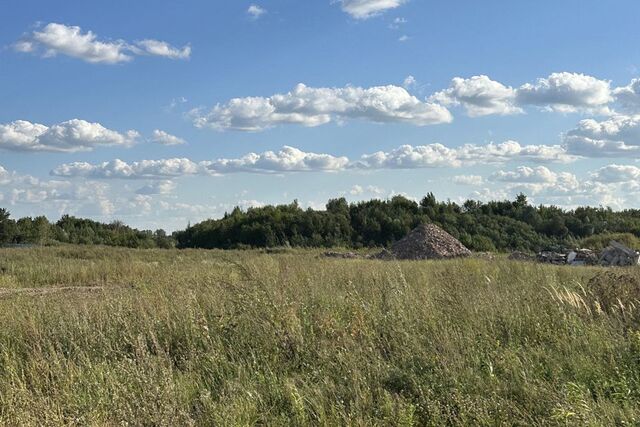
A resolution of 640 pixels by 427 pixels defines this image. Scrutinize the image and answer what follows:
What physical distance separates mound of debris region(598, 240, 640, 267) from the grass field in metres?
15.5

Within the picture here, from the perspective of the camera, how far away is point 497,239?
42875 millimetres

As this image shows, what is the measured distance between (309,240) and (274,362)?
36678 mm

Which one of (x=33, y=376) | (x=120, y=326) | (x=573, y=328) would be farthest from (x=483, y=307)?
(x=33, y=376)

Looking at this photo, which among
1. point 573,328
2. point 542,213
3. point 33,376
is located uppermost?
point 542,213

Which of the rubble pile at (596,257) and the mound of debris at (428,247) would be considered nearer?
the rubble pile at (596,257)

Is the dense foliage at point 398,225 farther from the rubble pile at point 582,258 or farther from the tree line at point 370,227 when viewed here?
the rubble pile at point 582,258

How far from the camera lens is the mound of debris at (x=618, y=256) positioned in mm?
23133

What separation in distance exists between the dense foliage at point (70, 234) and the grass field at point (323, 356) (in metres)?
40.1

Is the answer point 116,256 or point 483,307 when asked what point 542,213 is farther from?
point 483,307

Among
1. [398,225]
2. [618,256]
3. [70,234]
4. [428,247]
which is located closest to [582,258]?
[618,256]

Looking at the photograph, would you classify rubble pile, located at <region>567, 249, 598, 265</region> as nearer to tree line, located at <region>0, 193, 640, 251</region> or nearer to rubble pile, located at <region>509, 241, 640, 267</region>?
rubble pile, located at <region>509, 241, 640, 267</region>

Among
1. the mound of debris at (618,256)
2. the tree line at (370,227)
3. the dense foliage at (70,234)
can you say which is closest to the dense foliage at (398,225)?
the tree line at (370,227)

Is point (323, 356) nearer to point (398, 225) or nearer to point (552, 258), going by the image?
point (552, 258)

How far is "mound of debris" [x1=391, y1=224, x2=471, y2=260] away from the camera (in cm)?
2672
